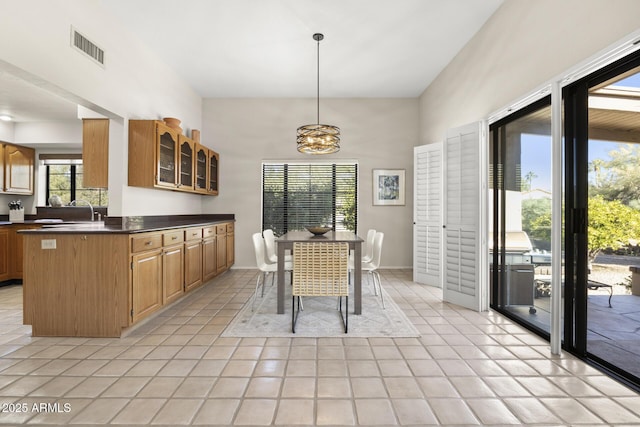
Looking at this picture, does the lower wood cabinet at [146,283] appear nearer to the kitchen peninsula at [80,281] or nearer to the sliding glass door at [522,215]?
the kitchen peninsula at [80,281]

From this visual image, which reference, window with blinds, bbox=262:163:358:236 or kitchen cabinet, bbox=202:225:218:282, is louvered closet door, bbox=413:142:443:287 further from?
kitchen cabinet, bbox=202:225:218:282

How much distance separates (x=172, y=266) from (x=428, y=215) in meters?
3.59

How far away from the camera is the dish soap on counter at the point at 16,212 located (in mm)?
4816

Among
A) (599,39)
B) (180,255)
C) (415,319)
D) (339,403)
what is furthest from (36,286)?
(599,39)

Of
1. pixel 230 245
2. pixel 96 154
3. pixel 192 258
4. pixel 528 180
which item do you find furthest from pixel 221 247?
pixel 528 180

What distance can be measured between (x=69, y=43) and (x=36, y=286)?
6.99 feet

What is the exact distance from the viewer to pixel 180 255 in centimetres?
343

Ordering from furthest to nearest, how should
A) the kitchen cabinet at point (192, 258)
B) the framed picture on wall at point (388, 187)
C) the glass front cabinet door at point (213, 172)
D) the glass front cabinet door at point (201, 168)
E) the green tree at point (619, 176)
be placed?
the framed picture on wall at point (388, 187), the glass front cabinet door at point (213, 172), the glass front cabinet door at point (201, 168), the kitchen cabinet at point (192, 258), the green tree at point (619, 176)

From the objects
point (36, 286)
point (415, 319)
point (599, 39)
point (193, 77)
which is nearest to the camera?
point (599, 39)

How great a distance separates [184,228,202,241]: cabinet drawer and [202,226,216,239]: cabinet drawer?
13cm

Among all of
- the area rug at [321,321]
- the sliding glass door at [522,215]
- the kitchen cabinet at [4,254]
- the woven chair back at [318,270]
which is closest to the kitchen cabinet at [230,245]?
the area rug at [321,321]

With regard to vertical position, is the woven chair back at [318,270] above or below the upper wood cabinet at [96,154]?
below

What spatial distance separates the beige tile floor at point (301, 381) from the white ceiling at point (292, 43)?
322 cm

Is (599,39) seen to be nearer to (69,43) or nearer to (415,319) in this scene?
(415,319)
